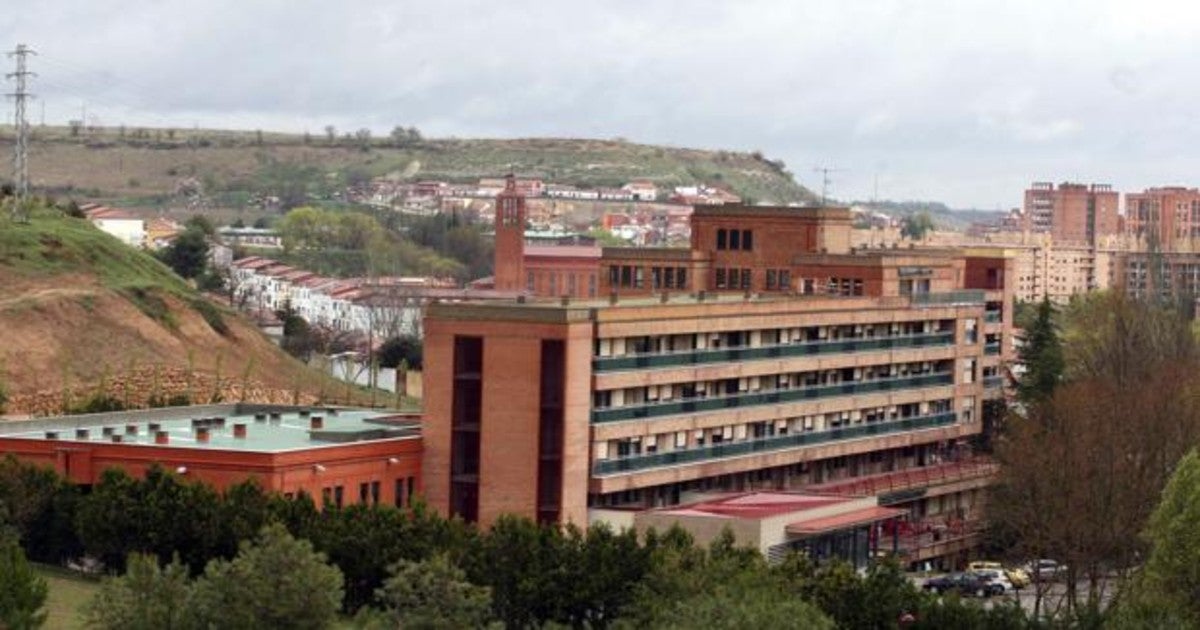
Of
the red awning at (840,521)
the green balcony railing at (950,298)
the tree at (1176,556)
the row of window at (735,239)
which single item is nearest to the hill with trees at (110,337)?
the row of window at (735,239)

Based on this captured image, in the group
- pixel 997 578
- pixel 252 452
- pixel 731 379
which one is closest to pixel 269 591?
pixel 252 452

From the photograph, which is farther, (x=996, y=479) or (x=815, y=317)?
(x=996, y=479)

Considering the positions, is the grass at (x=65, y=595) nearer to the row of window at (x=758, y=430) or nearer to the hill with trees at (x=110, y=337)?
the row of window at (x=758, y=430)

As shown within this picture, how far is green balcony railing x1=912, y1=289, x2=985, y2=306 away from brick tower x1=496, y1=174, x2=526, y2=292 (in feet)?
216

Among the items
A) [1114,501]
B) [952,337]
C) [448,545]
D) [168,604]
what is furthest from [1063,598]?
[168,604]

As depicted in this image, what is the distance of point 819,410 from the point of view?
244 ft

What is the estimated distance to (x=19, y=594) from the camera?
4797 cm

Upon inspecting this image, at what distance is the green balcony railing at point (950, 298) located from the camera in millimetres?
81662

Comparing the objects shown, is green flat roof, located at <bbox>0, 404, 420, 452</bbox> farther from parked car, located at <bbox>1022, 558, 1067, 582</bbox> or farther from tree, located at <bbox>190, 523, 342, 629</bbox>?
parked car, located at <bbox>1022, 558, 1067, 582</bbox>

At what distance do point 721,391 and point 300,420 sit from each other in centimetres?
1043

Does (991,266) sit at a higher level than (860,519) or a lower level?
higher

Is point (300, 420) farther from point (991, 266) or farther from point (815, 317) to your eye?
point (991, 266)

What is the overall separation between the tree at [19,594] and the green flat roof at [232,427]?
11.0 metres

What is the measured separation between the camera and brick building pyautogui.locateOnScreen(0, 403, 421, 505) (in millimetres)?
59531
